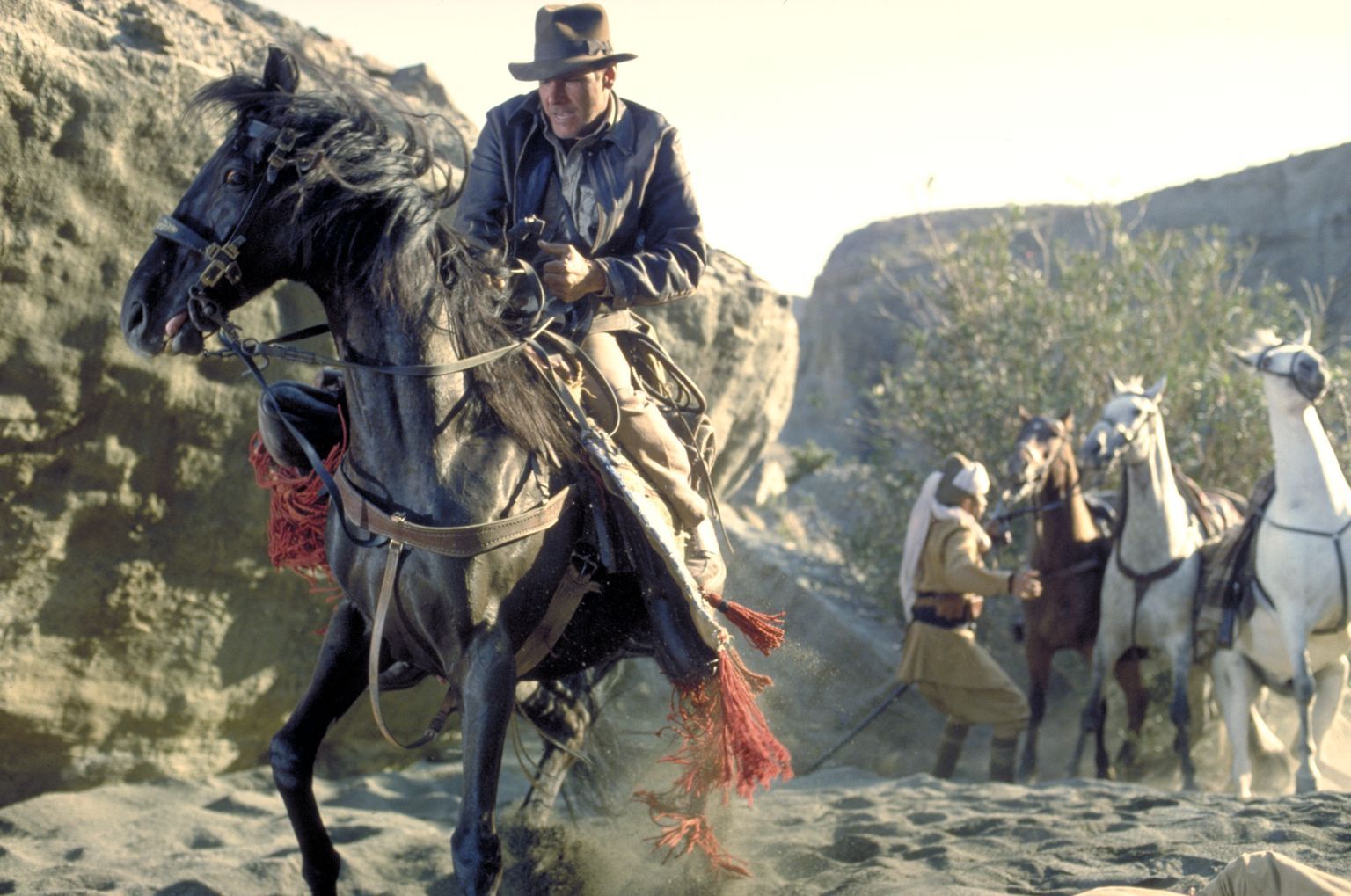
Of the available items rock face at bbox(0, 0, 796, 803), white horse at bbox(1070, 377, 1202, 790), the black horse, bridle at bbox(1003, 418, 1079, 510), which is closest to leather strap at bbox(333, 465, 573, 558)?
the black horse

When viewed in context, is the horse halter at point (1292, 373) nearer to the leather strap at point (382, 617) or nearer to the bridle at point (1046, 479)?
the bridle at point (1046, 479)

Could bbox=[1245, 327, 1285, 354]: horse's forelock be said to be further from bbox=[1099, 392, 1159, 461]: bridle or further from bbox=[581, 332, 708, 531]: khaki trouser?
bbox=[581, 332, 708, 531]: khaki trouser

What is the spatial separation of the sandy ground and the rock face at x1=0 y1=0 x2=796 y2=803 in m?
0.42

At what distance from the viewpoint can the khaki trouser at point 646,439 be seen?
13.3ft

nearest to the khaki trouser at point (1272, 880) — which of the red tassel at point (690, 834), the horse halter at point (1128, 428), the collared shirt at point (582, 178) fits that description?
the red tassel at point (690, 834)

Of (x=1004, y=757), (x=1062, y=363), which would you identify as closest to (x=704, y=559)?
(x=1004, y=757)

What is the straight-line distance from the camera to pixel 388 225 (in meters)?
3.52

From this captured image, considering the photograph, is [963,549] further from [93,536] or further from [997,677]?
[93,536]

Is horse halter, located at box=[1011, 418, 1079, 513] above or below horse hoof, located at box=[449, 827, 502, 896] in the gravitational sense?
above

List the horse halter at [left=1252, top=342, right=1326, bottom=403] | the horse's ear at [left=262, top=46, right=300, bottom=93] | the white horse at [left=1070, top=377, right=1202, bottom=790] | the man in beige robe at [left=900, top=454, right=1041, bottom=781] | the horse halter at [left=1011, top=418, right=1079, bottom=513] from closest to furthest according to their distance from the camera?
the horse's ear at [left=262, top=46, right=300, bottom=93] → the horse halter at [left=1252, top=342, right=1326, bottom=403] → the man in beige robe at [left=900, top=454, right=1041, bottom=781] → the white horse at [left=1070, top=377, right=1202, bottom=790] → the horse halter at [left=1011, top=418, right=1079, bottom=513]

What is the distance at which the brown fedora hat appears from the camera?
13.0 feet

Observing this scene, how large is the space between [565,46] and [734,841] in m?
3.47

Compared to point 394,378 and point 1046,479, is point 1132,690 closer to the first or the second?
point 1046,479

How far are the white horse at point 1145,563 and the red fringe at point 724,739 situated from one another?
172 inches
